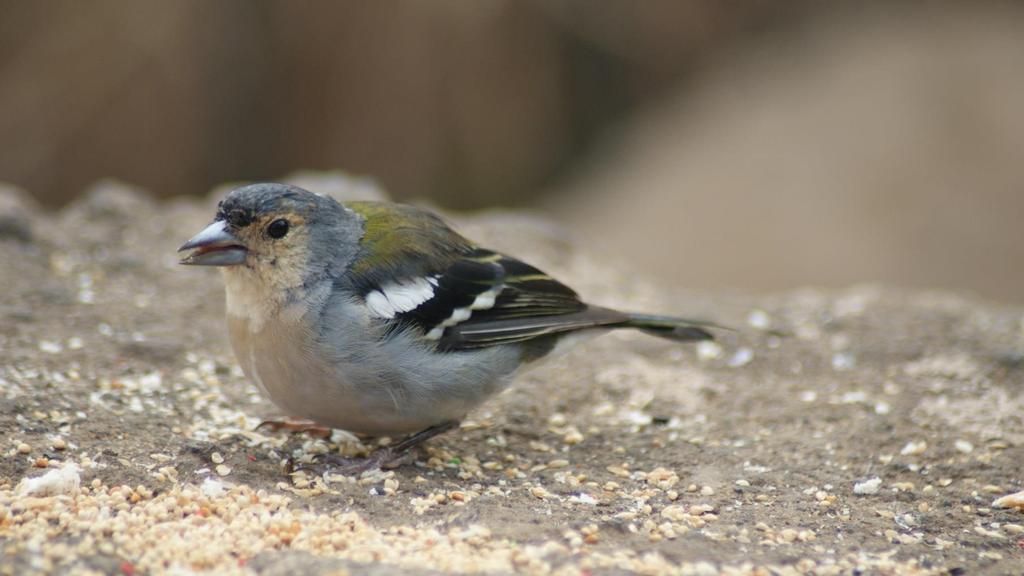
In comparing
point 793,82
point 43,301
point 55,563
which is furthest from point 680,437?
point 793,82

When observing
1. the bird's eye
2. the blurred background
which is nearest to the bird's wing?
the bird's eye

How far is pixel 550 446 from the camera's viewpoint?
4.94 m

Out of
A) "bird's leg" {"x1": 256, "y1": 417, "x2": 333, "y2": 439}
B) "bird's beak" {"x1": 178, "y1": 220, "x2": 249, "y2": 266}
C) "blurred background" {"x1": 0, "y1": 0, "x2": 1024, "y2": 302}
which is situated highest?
"blurred background" {"x1": 0, "y1": 0, "x2": 1024, "y2": 302}

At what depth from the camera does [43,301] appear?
560cm

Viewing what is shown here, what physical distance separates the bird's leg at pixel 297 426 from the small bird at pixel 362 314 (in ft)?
0.64

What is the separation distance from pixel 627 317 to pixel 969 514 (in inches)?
61.8

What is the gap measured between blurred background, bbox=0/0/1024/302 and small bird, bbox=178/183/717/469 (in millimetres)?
5296

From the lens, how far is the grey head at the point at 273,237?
172 inches

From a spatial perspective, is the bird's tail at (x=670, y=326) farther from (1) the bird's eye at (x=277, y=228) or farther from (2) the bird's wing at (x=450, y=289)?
(1) the bird's eye at (x=277, y=228)

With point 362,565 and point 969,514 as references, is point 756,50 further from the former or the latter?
point 362,565

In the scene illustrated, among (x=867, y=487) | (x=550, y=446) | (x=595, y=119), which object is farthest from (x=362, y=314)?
(x=595, y=119)

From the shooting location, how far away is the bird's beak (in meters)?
4.34

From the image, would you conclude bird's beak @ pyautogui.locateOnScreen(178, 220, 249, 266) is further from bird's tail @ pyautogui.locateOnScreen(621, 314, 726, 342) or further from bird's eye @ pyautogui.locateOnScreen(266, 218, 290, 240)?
bird's tail @ pyautogui.locateOnScreen(621, 314, 726, 342)

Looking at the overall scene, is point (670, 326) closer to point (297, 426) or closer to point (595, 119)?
point (297, 426)
